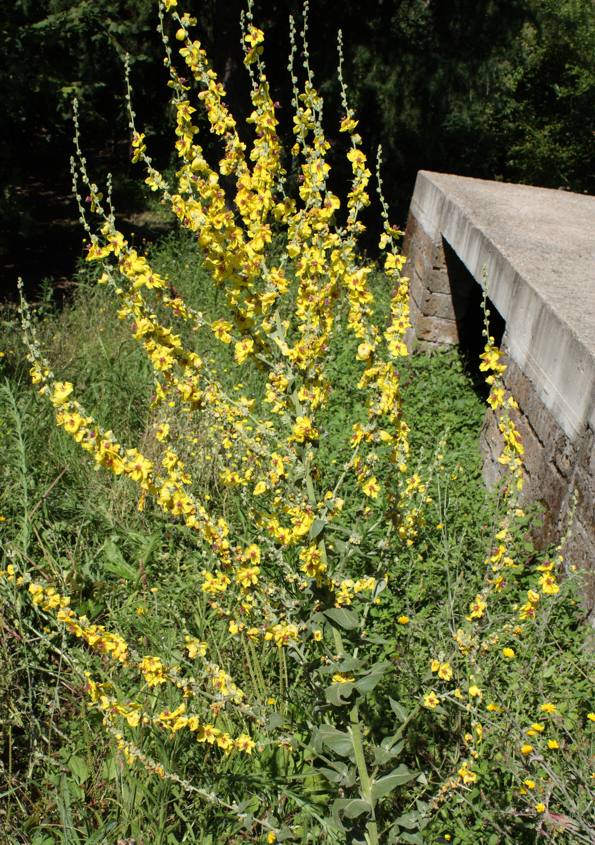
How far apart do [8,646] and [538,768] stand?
6.70 feet

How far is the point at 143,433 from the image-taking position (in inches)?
190

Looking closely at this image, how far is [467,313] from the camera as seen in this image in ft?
20.3

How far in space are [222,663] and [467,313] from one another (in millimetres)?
3959

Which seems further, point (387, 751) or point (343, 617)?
point (387, 751)

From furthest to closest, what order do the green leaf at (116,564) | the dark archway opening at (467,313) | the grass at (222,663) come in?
the dark archway opening at (467,313) < the green leaf at (116,564) < the grass at (222,663)

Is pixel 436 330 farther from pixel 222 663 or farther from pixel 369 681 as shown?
pixel 369 681

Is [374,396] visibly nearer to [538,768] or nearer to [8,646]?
[538,768]

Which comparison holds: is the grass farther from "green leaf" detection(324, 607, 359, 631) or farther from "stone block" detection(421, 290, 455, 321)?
"stone block" detection(421, 290, 455, 321)

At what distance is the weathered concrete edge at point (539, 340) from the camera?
3.25m

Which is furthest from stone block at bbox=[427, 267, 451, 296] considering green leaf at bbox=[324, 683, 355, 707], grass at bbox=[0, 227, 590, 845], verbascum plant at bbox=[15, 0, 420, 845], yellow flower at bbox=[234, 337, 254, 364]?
green leaf at bbox=[324, 683, 355, 707]

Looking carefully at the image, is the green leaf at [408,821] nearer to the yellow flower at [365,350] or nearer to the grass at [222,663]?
the grass at [222,663]

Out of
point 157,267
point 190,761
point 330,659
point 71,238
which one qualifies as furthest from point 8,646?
point 71,238

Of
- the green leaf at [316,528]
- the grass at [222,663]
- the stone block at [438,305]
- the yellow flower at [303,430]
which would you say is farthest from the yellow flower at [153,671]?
the stone block at [438,305]

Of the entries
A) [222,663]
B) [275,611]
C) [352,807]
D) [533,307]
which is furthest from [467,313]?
[352,807]
